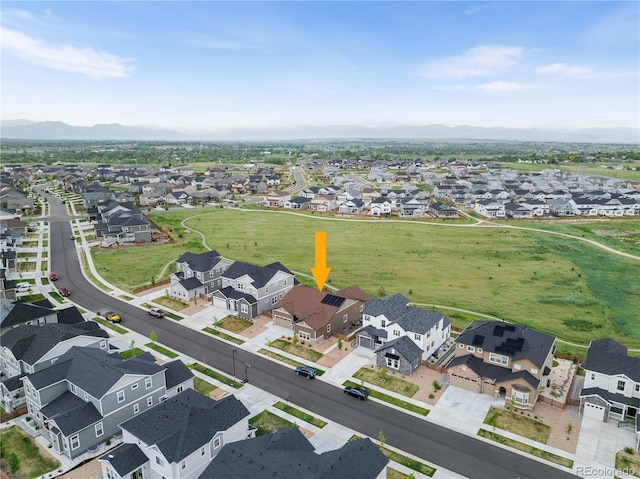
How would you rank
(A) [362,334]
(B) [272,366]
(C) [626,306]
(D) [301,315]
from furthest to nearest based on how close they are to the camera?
1. (C) [626,306]
2. (D) [301,315]
3. (A) [362,334]
4. (B) [272,366]

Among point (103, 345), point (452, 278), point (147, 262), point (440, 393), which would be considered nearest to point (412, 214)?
point (452, 278)

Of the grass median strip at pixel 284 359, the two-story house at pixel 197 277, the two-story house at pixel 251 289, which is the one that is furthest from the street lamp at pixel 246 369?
the two-story house at pixel 197 277

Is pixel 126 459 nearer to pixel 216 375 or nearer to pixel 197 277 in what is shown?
pixel 216 375

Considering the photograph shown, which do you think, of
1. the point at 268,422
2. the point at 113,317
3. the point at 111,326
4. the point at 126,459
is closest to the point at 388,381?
the point at 268,422

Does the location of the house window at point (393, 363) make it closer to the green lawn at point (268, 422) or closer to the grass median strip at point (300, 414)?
the grass median strip at point (300, 414)

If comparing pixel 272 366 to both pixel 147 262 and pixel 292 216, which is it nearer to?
pixel 147 262

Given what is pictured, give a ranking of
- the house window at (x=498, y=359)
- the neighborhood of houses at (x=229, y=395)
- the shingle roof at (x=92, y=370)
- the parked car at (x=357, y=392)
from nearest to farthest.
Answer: the neighborhood of houses at (x=229, y=395) < the shingle roof at (x=92, y=370) < the parked car at (x=357, y=392) < the house window at (x=498, y=359)
